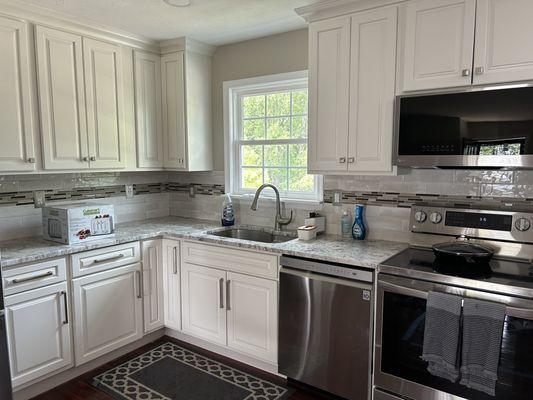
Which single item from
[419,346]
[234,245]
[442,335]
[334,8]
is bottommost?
[419,346]

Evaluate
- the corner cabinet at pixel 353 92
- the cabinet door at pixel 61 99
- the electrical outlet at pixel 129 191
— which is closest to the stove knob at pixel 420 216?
the corner cabinet at pixel 353 92

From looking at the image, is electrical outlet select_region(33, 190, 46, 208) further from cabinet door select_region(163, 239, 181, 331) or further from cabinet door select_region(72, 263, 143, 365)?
cabinet door select_region(163, 239, 181, 331)

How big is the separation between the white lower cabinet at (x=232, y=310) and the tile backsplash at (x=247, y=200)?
27.1 inches

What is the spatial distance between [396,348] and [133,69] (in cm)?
277

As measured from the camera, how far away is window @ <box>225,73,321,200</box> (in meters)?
3.12

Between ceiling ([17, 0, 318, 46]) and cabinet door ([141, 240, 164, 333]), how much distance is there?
1602 millimetres

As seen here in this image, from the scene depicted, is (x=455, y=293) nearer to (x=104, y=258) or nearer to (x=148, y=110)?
(x=104, y=258)

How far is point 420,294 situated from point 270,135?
1.85m

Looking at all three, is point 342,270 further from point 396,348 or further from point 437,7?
point 437,7

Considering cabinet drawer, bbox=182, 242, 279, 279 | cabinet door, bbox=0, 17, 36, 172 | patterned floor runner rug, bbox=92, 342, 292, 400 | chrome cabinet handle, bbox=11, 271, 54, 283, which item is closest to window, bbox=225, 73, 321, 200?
cabinet drawer, bbox=182, 242, 279, 279

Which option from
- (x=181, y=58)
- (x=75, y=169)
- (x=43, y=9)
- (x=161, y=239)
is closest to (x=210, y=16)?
(x=181, y=58)

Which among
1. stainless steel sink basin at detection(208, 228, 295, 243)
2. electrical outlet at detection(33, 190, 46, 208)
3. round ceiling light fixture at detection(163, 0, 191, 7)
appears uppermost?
round ceiling light fixture at detection(163, 0, 191, 7)

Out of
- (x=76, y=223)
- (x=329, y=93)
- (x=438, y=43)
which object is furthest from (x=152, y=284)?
(x=438, y=43)

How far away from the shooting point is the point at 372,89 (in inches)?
92.9
